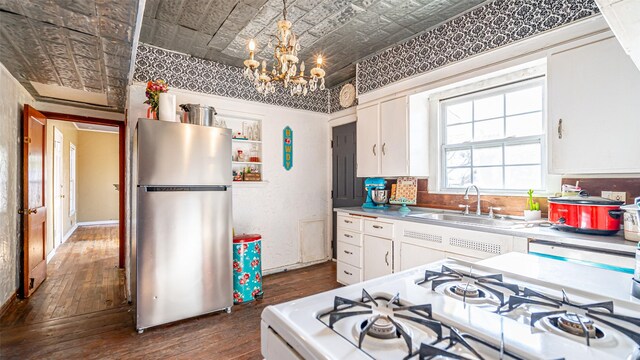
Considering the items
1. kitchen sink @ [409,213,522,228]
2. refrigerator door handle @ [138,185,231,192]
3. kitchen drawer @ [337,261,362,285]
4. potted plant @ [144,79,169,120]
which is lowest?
kitchen drawer @ [337,261,362,285]

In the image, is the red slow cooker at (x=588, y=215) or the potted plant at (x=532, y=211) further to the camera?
the potted plant at (x=532, y=211)

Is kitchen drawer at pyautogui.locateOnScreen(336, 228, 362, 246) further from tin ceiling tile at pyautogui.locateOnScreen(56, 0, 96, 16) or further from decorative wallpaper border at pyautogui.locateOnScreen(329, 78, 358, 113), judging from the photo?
tin ceiling tile at pyautogui.locateOnScreen(56, 0, 96, 16)

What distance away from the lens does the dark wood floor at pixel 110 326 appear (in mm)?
2176

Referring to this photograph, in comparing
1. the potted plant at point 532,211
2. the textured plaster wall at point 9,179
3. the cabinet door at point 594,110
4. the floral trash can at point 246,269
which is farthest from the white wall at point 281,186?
the cabinet door at point 594,110

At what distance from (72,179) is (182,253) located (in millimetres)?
6805

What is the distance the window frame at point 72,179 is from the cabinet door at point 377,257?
7438mm

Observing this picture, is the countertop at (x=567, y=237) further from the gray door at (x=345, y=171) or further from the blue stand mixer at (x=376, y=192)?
the gray door at (x=345, y=171)

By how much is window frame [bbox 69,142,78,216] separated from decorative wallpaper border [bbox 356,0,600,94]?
7.34 m

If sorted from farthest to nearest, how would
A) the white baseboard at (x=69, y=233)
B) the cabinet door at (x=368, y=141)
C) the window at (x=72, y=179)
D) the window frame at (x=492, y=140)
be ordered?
the window at (x=72, y=179) → the white baseboard at (x=69, y=233) → the cabinet door at (x=368, y=141) → the window frame at (x=492, y=140)

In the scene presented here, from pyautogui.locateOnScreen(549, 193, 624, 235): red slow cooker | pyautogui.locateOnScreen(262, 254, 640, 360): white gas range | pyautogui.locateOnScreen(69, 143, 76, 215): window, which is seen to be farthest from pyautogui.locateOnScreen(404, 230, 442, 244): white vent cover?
pyautogui.locateOnScreen(69, 143, 76, 215): window

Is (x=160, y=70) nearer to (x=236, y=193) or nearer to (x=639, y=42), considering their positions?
(x=236, y=193)

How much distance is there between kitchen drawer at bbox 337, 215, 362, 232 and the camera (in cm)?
327

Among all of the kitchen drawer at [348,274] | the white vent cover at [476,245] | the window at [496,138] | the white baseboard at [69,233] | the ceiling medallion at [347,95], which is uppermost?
the ceiling medallion at [347,95]

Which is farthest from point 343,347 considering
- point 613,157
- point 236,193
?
point 236,193
